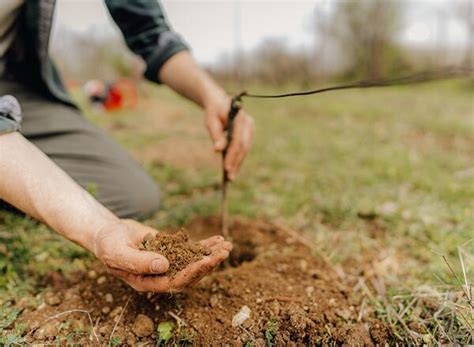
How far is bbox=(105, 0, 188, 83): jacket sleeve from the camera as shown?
6.89 ft

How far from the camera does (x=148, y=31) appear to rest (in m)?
2.16

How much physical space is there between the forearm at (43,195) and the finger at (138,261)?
0.18 m

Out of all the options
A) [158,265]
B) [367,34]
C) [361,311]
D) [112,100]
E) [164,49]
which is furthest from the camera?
[367,34]

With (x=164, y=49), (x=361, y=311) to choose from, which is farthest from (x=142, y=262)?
(x=164, y=49)

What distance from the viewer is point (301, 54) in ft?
54.2

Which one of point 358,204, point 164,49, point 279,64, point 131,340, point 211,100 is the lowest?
point 279,64

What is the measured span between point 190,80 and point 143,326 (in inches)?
49.5

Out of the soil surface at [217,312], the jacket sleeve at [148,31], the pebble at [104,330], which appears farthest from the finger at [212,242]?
the jacket sleeve at [148,31]

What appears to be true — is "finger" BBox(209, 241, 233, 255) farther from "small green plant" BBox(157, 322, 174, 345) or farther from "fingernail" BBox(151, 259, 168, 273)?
"small green plant" BBox(157, 322, 174, 345)

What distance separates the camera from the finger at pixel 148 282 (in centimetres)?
121

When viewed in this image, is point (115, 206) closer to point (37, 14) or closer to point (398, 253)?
point (37, 14)

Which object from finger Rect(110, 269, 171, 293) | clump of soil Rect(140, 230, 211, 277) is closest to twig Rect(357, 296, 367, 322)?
clump of soil Rect(140, 230, 211, 277)

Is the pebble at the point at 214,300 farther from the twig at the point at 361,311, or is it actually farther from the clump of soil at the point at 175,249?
the twig at the point at 361,311

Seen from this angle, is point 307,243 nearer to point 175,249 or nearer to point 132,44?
point 175,249
